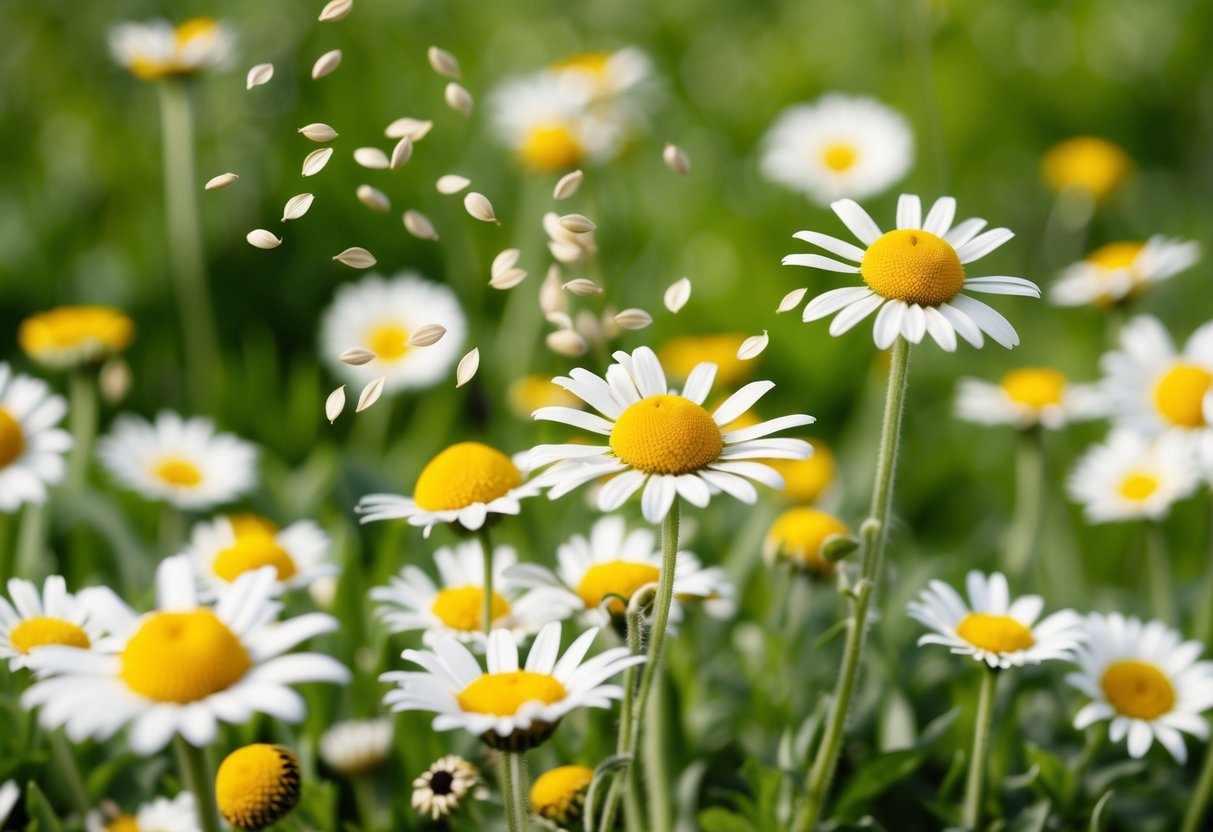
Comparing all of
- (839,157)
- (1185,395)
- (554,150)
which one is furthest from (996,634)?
(839,157)

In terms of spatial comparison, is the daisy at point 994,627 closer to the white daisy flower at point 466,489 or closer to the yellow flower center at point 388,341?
the white daisy flower at point 466,489

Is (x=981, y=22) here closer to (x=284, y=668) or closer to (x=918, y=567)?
(x=918, y=567)

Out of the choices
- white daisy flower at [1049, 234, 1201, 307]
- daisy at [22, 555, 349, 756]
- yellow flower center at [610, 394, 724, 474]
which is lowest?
daisy at [22, 555, 349, 756]

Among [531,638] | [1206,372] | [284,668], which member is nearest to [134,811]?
[531,638]

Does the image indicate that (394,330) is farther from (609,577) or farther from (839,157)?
(609,577)

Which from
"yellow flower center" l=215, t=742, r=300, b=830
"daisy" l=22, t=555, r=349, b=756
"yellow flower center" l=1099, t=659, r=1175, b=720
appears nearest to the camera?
"daisy" l=22, t=555, r=349, b=756

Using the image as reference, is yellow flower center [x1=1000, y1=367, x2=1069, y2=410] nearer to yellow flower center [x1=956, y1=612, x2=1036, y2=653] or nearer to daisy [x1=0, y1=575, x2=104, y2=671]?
yellow flower center [x1=956, y1=612, x2=1036, y2=653]

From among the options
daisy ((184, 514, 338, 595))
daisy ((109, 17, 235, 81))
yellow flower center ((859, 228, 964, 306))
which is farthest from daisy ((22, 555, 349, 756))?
daisy ((109, 17, 235, 81))

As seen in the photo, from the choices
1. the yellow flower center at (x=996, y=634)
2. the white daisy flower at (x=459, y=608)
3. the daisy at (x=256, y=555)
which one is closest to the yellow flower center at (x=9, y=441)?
the daisy at (x=256, y=555)
